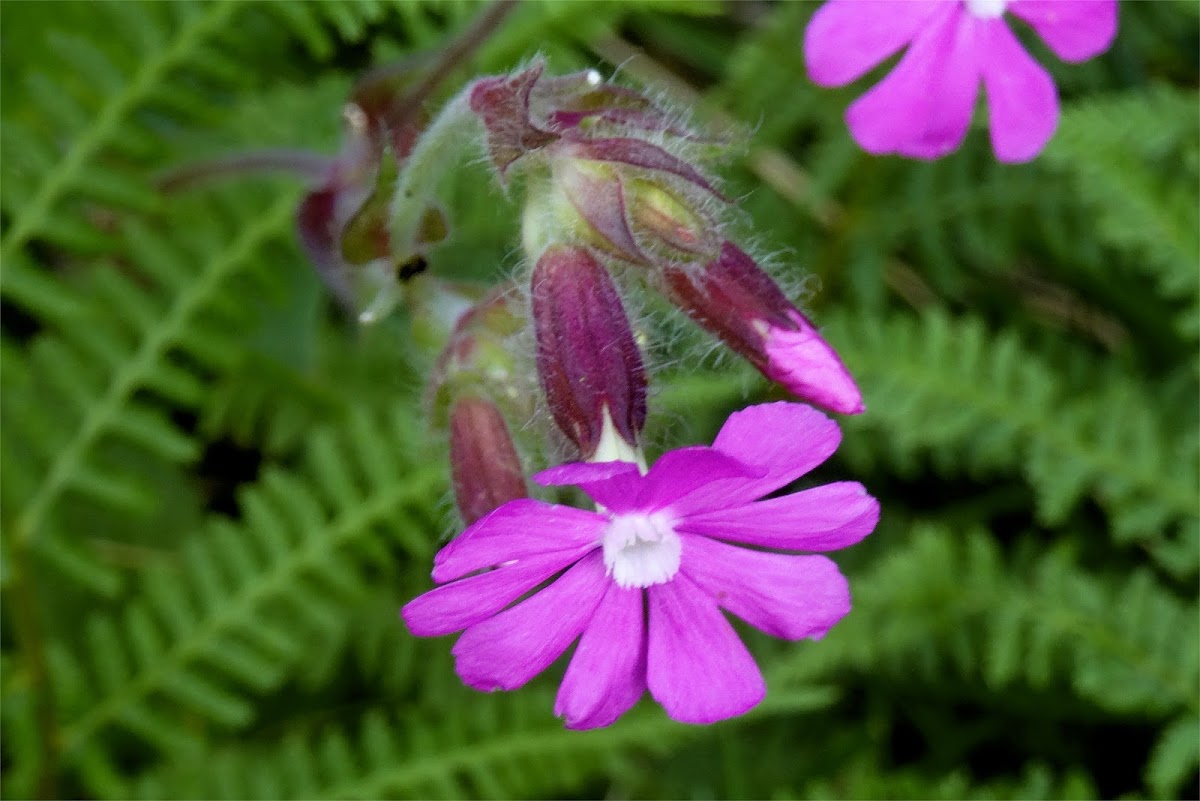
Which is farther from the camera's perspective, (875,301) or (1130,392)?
(875,301)

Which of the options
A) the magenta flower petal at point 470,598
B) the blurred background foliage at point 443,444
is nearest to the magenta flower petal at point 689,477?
the magenta flower petal at point 470,598

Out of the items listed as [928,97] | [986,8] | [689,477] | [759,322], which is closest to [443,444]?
[759,322]

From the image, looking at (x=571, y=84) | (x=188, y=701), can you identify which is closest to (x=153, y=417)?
(x=188, y=701)

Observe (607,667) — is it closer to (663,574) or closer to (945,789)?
(663,574)

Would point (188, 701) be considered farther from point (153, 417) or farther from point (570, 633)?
point (570, 633)

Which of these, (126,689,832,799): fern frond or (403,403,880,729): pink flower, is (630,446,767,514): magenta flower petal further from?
(126,689,832,799): fern frond

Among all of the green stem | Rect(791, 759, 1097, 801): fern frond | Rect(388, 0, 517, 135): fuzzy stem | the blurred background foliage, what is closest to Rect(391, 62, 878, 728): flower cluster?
the blurred background foliage

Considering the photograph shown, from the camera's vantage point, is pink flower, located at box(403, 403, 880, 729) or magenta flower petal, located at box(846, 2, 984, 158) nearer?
pink flower, located at box(403, 403, 880, 729)
